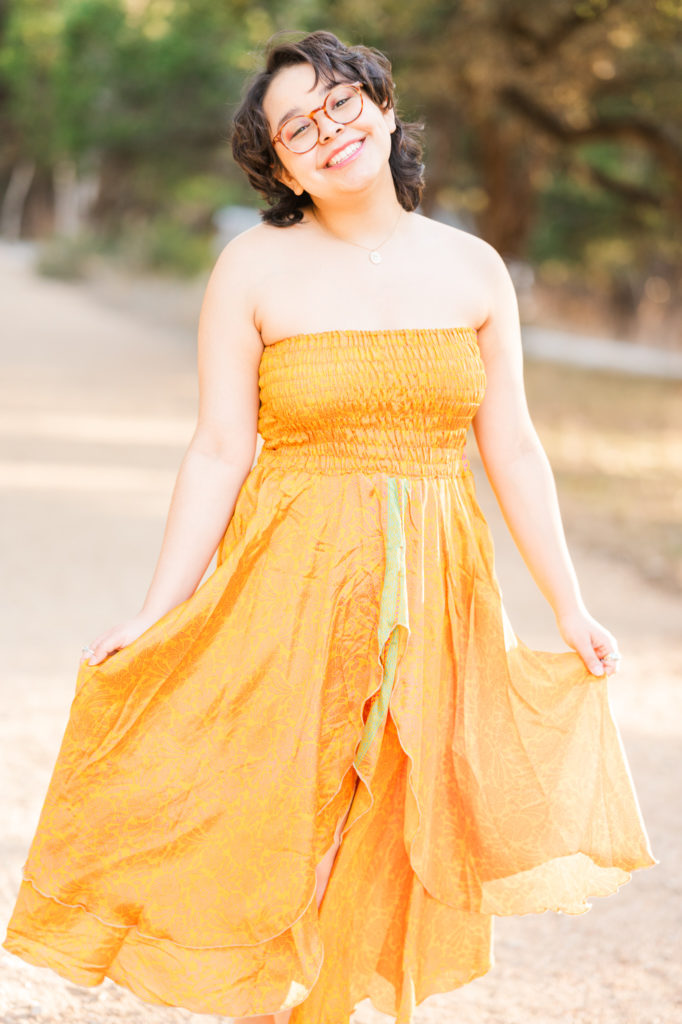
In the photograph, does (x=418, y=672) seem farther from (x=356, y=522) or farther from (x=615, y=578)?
(x=615, y=578)

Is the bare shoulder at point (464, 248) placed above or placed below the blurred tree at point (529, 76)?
below

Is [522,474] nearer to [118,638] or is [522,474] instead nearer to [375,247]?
[375,247]

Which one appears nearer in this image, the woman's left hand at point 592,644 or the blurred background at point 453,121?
the woman's left hand at point 592,644

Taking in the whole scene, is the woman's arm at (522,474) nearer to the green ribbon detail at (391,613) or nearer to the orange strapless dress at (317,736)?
the orange strapless dress at (317,736)

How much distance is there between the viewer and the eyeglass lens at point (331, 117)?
226 centimetres

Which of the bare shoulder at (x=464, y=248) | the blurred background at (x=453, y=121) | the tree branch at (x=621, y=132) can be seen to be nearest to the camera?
the bare shoulder at (x=464, y=248)

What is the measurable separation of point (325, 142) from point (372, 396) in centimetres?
46

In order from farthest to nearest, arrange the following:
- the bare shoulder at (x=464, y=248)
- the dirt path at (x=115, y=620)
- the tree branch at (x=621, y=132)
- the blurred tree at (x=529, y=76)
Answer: the tree branch at (x=621, y=132)
the blurred tree at (x=529, y=76)
the dirt path at (x=115, y=620)
the bare shoulder at (x=464, y=248)

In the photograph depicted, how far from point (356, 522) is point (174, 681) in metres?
0.44

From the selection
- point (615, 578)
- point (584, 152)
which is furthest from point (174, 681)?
point (584, 152)

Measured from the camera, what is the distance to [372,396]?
223 centimetres

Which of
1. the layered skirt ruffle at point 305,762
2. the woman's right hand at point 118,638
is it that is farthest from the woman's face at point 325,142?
the woman's right hand at point 118,638

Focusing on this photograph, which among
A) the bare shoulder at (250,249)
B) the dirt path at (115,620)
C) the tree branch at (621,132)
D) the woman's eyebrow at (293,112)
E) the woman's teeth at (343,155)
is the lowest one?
the dirt path at (115,620)

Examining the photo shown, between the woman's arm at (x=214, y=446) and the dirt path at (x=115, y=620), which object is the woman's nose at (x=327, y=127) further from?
the dirt path at (x=115, y=620)
